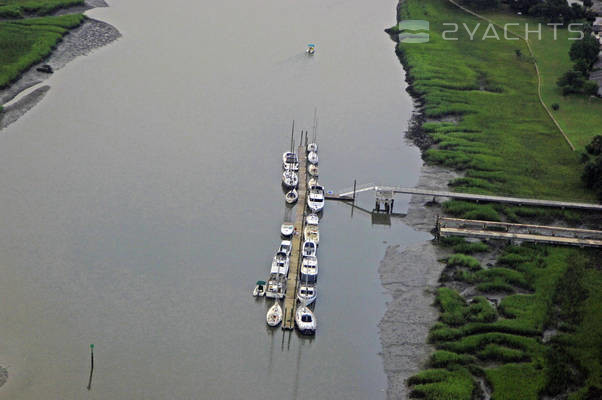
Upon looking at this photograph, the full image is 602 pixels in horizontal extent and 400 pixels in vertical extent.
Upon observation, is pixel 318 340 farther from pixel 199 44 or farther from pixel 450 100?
pixel 199 44

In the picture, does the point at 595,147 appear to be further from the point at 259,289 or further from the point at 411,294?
the point at 259,289

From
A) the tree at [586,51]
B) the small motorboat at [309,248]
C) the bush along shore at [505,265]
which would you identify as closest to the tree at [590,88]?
the bush along shore at [505,265]

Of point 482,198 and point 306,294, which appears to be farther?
point 482,198

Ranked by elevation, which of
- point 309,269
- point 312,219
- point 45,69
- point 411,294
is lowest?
point 411,294

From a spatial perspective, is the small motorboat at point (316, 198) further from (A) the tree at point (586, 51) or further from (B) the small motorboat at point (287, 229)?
(A) the tree at point (586, 51)
